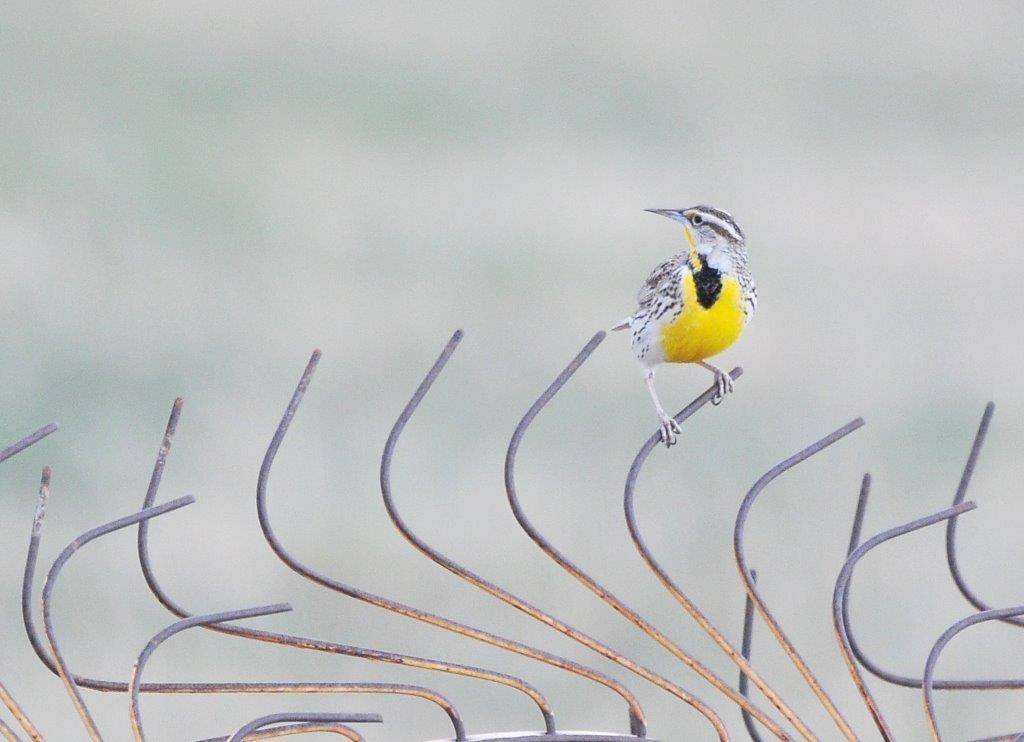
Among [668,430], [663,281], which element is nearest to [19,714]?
[668,430]

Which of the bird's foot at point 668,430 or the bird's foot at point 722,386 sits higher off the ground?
the bird's foot at point 722,386

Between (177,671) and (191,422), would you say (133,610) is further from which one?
(191,422)

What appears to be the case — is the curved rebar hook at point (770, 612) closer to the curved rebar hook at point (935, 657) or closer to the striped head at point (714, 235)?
the curved rebar hook at point (935, 657)

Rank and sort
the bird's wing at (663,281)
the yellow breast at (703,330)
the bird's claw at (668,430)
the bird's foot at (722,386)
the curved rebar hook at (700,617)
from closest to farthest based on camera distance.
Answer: the curved rebar hook at (700,617) < the bird's claw at (668,430) < the bird's foot at (722,386) < the yellow breast at (703,330) < the bird's wing at (663,281)

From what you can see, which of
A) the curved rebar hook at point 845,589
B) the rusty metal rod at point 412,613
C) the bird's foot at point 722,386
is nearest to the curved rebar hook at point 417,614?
the rusty metal rod at point 412,613

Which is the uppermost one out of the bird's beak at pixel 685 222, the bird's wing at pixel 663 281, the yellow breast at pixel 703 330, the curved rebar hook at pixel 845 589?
the bird's beak at pixel 685 222

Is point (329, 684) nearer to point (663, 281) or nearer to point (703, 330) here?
point (703, 330)
